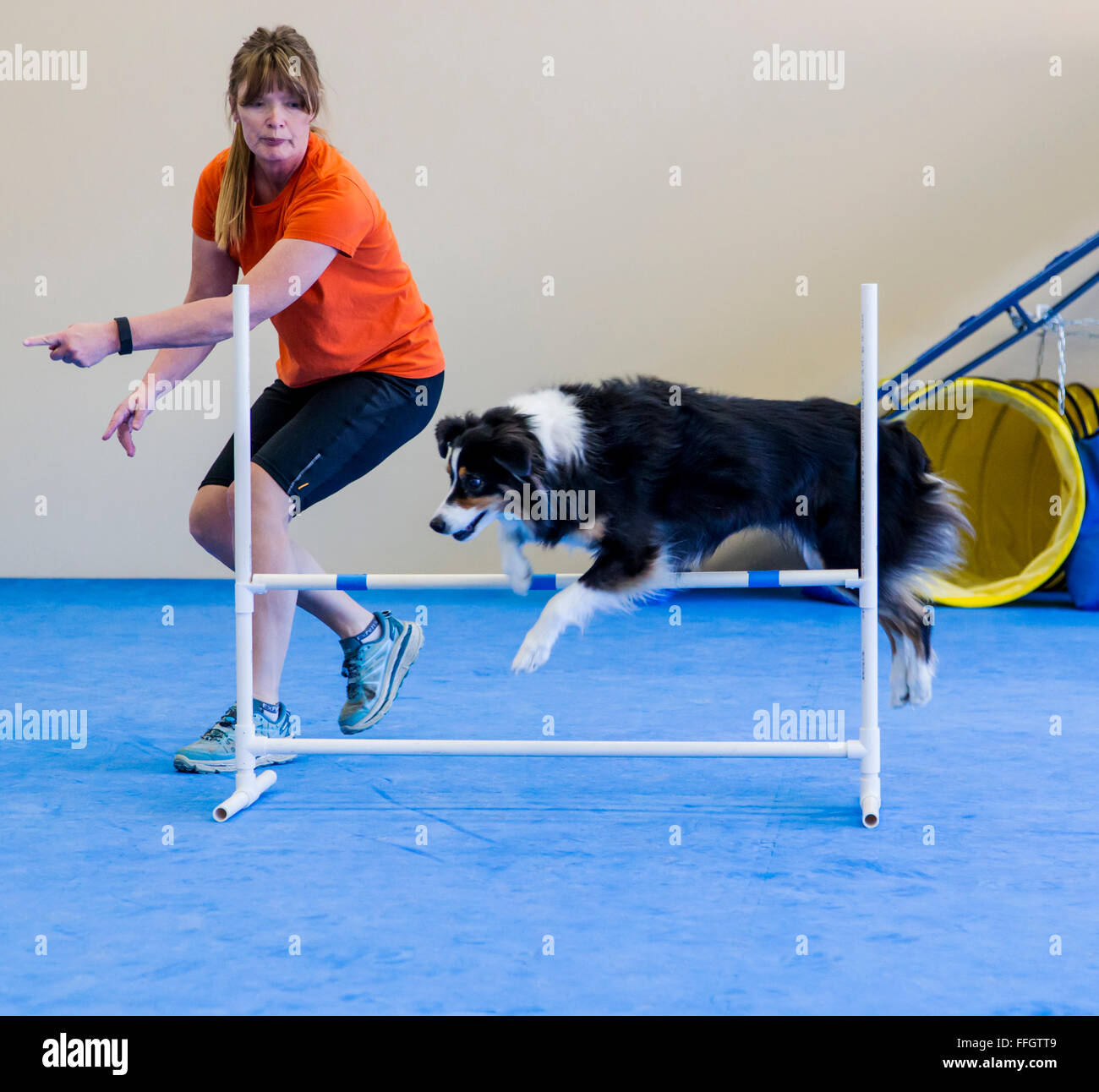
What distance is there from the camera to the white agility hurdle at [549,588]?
2.29 metres

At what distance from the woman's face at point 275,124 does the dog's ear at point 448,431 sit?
0.61 m

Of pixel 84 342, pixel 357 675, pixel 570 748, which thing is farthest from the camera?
pixel 357 675

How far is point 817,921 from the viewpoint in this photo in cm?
176

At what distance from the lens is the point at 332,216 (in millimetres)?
2402

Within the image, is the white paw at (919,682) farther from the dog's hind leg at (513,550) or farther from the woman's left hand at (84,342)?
the woman's left hand at (84,342)

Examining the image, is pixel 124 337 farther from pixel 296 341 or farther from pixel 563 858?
pixel 563 858

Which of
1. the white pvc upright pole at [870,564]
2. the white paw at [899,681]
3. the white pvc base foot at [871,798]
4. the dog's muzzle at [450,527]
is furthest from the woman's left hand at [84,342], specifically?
the white paw at [899,681]

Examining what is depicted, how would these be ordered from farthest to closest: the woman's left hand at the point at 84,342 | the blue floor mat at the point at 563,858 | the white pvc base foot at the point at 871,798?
the white pvc base foot at the point at 871,798 < the woman's left hand at the point at 84,342 < the blue floor mat at the point at 563,858

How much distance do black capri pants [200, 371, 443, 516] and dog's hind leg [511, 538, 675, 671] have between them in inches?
20.1

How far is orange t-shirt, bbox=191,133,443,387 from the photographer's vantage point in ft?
8.00

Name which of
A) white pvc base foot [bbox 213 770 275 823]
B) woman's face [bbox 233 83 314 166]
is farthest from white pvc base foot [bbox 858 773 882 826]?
woman's face [bbox 233 83 314 166]

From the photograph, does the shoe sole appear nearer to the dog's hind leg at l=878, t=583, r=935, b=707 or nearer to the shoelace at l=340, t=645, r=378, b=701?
the shoelace at l=340, t=645, r=378, b=701

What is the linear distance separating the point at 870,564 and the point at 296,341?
1260 mm

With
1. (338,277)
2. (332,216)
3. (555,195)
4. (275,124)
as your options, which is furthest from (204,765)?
(555,195)
